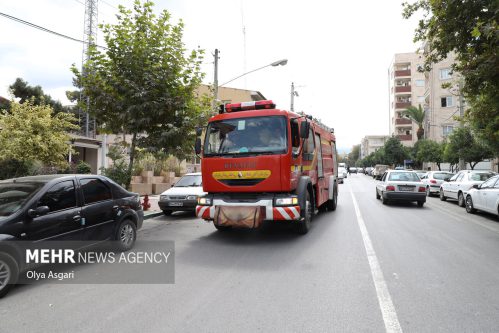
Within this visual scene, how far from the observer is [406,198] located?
1400 cm

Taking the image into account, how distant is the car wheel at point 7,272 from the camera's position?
4395 mm

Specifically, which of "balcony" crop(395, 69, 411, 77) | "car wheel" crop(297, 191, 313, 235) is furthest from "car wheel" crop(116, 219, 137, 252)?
"balcony" crop(395, 69, 411, 77)

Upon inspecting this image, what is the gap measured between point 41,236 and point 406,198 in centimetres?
1306

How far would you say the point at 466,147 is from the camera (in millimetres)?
23953

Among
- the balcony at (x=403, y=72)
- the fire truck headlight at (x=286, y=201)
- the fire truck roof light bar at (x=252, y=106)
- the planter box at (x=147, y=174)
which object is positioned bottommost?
the fire truck headlight at (x=286, y=201)

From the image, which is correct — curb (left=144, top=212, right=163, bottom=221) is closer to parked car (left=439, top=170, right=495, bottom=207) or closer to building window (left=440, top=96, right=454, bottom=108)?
parked car (left=439, top=170, right=495, bottom=207)

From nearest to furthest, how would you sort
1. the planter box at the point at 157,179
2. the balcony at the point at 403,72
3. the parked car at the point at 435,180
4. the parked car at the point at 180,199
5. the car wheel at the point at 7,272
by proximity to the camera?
the car wheel at the point at 7,272 < the parked car at the point at 180,199 < the planter box at the point at 157,179 < the parked car at the point at 435,180 < the balcony at the point at 403,72

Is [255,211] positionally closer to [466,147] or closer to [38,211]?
[38,211]

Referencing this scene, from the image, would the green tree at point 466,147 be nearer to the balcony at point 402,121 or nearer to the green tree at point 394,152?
the green tree at point 394,152

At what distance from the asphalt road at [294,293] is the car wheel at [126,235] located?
931 millimetres

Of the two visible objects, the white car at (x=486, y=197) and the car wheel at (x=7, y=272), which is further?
the white car at (x=486, y=197)

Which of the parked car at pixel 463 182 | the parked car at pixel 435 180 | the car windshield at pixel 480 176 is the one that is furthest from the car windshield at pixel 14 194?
the parked car at pixel 435 180

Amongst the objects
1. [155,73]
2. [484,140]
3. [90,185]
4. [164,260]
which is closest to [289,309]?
[164,260]

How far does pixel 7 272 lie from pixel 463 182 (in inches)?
638
